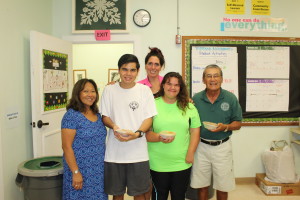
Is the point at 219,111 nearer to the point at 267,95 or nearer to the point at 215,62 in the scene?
the point at 215,62

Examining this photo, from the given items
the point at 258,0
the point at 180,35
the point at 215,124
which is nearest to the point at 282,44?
the point at 258,0

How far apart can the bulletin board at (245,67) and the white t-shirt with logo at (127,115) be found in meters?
1.55

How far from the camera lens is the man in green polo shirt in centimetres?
205

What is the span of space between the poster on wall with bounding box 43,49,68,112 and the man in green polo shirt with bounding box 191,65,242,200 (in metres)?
1.61

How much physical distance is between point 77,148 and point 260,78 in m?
2.59

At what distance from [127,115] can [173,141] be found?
1.27ft

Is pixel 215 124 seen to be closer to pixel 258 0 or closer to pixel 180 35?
pixel 180 35

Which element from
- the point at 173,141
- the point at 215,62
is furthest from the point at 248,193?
the point at 173,141

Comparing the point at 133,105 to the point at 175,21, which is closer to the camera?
the point at 133,105

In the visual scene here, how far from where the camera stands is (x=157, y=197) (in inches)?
73.0

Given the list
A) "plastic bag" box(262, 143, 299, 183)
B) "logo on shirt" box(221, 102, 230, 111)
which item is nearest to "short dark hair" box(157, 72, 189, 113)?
"logo on shirt" box(221, 102, 230, 111)

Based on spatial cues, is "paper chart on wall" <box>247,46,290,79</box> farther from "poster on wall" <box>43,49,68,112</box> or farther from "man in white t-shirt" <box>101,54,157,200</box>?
"poster on wall" <box>43,49,68,112</box>

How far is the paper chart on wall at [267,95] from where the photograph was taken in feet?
10.7

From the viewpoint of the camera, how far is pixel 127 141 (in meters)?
1.70
